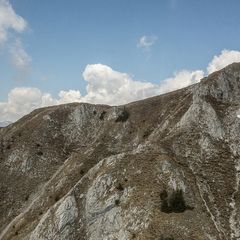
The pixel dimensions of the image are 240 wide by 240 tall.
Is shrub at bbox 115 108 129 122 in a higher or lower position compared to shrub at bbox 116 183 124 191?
higher

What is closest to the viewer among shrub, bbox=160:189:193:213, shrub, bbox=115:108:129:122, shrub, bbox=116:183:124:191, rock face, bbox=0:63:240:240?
shrub, bbox=160:189:193:213

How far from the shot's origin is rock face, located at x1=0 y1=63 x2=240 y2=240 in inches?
2525

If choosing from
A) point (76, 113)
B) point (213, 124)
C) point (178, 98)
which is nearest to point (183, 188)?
point (213, 124)

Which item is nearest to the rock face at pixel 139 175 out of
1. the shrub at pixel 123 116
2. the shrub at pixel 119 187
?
the shrub at pixel 119 187

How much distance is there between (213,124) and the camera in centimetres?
8412

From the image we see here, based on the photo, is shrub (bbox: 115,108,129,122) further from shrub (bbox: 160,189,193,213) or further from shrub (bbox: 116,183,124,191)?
shrub (bbox: 160,189,193,213)

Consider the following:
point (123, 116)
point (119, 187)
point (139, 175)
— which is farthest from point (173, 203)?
point (123, 116)

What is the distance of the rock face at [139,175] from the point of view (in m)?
64.1

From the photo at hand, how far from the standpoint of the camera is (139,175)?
70.8 m

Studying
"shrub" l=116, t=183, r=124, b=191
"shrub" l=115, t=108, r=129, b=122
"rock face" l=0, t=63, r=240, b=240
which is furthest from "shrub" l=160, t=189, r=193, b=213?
"shrub" l=115, t=108, r=129, b=122

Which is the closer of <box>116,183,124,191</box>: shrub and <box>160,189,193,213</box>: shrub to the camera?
<box>160,189,193,213</box>: shrub

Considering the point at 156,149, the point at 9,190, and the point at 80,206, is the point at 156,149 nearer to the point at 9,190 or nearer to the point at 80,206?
the point at 80,206

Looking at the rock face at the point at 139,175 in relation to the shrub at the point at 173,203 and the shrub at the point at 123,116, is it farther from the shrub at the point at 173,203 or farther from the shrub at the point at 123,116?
the shrub at the point at 123,116

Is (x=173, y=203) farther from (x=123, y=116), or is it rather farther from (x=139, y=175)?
(x=123, y=116)
